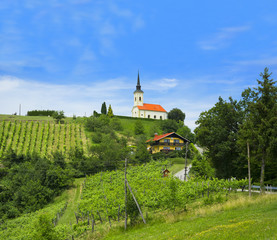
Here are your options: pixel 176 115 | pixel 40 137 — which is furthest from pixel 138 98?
pixel 40 137

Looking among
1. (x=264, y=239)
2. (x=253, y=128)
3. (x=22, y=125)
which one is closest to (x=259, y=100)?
(x=253, y=128)

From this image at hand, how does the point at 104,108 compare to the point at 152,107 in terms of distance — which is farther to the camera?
the point at 152,107

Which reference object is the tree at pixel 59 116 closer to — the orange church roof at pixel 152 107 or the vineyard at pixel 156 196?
the orange church roof at pixel 152 107

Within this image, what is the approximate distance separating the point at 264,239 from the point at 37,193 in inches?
1295

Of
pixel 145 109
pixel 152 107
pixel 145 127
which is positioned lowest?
pixel 145 127

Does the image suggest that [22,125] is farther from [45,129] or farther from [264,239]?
[264,239]

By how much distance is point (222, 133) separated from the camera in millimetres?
30797

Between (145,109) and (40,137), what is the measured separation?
54122 mm

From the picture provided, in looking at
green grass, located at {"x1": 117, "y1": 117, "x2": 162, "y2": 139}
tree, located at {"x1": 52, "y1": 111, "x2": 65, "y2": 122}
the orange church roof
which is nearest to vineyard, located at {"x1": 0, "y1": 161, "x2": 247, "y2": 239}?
green grass, located at {"x1": 117, "y1": 117, "x2": 162, "y2": 139}

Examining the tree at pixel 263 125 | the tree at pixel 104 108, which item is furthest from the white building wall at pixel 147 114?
the tree at pixel 263 125

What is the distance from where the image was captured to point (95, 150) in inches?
1895

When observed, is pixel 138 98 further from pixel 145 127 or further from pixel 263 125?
pixel 263 125

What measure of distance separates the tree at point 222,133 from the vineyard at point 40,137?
3162cm

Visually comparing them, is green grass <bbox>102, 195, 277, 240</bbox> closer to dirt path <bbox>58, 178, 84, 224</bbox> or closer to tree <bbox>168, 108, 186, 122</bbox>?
dirt path <bbox>58, 178, 84, 224</bbox>
